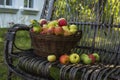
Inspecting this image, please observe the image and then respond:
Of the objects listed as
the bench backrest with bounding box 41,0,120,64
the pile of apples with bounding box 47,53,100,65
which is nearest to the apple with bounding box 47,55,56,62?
the pile of apples with bounding box 47,53,100,65

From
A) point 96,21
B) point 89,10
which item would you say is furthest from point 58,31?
point 89,10

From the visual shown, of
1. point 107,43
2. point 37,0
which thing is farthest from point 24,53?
point 37,0

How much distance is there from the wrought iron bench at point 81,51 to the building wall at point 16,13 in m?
6.07

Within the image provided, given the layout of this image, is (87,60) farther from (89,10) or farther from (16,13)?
(16,13)

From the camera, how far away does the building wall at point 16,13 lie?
358 inches

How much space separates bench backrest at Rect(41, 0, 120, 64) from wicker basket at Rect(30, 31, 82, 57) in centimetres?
34

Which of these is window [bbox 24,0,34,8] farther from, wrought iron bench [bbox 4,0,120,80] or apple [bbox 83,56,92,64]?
apple [bbox 83,56,92,64]

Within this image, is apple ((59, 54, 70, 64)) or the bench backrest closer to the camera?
apple ((59, 54, 70, 64))

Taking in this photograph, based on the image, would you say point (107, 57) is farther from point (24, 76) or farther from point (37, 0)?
point (37, 0)

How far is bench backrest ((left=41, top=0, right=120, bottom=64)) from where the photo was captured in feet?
8.54

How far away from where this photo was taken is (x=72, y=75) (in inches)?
81.8

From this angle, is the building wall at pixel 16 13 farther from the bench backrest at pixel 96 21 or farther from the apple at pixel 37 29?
the apple at pixel 37 29

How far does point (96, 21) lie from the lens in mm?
2768

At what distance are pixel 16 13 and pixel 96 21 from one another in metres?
7.09
